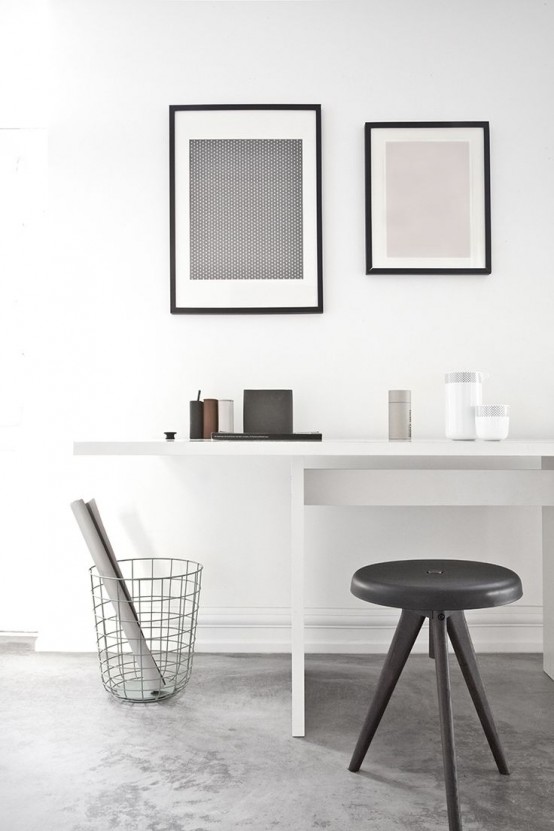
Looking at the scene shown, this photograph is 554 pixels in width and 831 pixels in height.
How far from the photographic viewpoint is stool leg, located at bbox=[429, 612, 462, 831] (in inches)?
48.2

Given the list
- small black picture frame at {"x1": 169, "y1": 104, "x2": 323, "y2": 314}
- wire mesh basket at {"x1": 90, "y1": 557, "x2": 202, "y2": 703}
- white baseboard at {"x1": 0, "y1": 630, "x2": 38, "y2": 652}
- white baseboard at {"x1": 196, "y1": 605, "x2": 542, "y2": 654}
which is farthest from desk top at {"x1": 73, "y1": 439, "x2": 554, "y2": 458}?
white baseboard at {"x1": 0, "y1": 630, "x2": 38, "y2": 652}

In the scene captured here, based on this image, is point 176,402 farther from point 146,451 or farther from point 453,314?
point 453,314

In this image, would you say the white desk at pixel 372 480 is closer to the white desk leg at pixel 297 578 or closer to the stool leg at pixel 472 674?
the white desk leg at pixel 297 578

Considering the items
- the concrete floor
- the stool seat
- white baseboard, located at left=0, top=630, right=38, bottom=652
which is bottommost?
white baseboard, located at left=0, top=630, right=38, bottom=652

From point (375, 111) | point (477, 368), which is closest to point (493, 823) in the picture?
point (477, 368)

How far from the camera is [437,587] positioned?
129 cm

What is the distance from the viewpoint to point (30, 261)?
261cm

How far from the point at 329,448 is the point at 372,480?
0.22m

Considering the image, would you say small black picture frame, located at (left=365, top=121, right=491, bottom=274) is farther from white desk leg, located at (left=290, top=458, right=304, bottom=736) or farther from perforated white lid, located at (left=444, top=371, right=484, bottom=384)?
white desk leg, located at (left=290, top=458, right=304, bottom=736)

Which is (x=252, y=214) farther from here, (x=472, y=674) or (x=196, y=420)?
(x=472, y=674)

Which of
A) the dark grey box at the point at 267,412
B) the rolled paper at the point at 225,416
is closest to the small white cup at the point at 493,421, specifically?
the dark grey box at the point at 267,412

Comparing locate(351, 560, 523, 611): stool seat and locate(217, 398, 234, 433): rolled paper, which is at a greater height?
locate(217, 398, 234, 433): rolled paper

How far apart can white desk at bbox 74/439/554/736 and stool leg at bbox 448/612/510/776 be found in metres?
0.40

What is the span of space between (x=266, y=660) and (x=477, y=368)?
1.27 m
